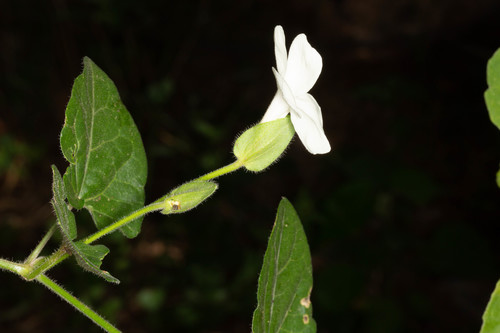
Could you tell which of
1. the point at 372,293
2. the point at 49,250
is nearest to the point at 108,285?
the point at 49,250

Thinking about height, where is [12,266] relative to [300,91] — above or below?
below

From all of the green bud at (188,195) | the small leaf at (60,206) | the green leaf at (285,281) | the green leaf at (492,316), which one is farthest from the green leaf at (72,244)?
the green leaf at (492,316)

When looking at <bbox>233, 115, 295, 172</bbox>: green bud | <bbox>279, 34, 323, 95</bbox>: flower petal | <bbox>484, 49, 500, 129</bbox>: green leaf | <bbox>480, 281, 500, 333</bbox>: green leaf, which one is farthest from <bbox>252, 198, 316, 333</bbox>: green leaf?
<bbox>484, 49, 500, 129</bbox>: green leaf

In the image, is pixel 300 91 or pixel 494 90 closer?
pixel 300 91

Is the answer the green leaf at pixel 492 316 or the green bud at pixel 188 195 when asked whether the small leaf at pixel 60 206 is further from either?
the green leaf at pixel 492 316

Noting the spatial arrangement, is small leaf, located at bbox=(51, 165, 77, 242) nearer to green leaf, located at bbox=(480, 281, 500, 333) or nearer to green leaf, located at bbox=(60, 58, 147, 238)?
green leaf, located at bbox=(60, 58, 147, 238)

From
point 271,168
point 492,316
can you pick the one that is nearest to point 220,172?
point 492,316

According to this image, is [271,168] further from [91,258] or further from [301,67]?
[91,258]

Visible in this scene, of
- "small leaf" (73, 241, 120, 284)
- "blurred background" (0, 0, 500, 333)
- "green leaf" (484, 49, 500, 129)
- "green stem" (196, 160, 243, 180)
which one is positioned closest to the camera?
"small leaf" (73, 241, 120, 284)
